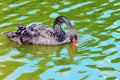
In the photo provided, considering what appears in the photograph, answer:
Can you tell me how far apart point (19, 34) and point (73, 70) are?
351 cm

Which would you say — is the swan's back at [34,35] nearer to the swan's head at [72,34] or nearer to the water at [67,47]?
the water at [67,47]

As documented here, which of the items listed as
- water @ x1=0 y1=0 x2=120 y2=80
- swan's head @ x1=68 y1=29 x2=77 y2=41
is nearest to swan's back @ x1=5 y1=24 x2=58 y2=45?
water @ x1=0 y1=0 x2=120 y2=80

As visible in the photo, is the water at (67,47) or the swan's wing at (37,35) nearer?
the water at (67,47)

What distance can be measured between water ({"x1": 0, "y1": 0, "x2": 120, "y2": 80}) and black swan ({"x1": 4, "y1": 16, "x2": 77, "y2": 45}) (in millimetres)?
198

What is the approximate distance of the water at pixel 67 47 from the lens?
11891mm

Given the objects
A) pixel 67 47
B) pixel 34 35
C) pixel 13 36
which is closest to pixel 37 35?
pixel 34 35

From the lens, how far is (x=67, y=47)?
14273 mm

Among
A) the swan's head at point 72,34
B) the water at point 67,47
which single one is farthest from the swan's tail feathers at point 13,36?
the swan's head at point 72,34

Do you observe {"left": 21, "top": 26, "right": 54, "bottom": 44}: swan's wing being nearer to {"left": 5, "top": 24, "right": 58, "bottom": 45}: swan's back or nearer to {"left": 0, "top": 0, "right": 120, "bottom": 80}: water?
{"left": 5, "top": 24, "right": 58, "bottom": 45}: swan's back

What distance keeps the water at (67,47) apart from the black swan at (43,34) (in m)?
0.20

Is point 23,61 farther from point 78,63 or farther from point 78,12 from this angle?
point 78,12

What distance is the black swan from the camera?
14484 mm

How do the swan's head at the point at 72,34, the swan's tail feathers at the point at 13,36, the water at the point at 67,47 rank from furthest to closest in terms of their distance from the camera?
the swan's tail feathers at the point at 13,36 < the swan's head at the point at 72,34 < the water at the point at 67,47

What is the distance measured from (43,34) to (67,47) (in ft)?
3.11
